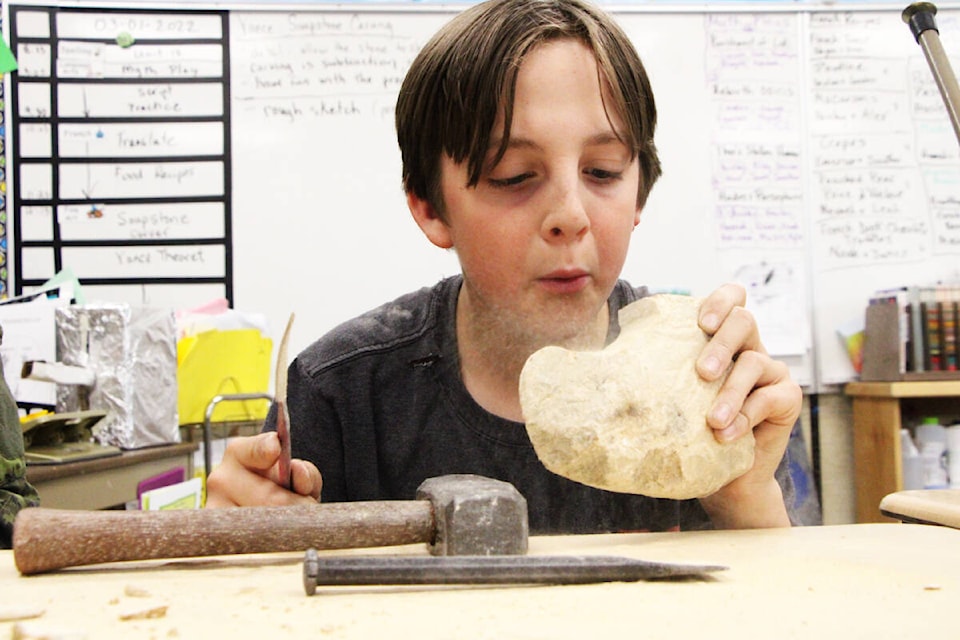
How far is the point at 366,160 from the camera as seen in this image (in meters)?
2.65

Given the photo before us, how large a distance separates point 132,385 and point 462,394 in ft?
4.06

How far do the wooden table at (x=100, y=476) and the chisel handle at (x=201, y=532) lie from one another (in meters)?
1.00

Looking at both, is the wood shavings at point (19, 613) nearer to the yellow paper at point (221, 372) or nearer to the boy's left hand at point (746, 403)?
the boy's left hand at point (746, 403)

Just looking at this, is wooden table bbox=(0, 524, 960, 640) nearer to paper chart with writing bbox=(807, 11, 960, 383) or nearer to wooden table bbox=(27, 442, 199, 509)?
wooden table bbox=(27, 442, 199, 509)

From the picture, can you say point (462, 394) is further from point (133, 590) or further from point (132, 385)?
point (132, 385)

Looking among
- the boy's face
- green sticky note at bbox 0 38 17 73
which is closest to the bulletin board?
green sticky note at bbox 0 38 17 73

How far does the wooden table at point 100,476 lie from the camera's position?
4.99 feet

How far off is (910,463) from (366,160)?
1.98m

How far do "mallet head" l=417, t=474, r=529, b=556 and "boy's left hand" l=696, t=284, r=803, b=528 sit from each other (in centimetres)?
20

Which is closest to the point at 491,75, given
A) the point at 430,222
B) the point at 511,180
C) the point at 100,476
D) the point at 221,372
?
the point at 511,180

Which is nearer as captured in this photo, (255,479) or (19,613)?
(19,613)

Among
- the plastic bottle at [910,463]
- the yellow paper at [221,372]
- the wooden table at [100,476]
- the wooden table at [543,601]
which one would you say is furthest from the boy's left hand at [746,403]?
the plastic bottle at [910,463]

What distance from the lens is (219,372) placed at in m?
2.27

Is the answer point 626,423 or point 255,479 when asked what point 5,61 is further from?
point 626,423
